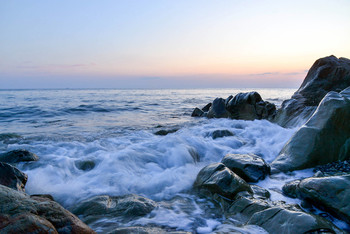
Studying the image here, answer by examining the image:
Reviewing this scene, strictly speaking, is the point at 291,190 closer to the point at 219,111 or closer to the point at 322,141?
the point at 322,141

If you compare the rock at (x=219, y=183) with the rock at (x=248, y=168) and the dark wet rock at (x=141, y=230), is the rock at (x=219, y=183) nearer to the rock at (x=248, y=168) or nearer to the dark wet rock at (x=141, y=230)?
the rock at (x=248, y=168)

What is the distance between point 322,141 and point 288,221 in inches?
104

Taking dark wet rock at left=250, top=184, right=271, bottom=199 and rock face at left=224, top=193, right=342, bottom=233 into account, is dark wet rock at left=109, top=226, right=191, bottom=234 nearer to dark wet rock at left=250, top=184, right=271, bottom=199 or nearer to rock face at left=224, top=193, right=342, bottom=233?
rock face at left=224, top=193, right=342, bottom=233

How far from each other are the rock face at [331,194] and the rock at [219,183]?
0.75 meters

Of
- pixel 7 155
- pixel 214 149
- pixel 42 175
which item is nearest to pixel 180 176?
pixel 214 149

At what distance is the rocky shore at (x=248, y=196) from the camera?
2.01m

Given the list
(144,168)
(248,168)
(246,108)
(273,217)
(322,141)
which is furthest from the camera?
(246,108)

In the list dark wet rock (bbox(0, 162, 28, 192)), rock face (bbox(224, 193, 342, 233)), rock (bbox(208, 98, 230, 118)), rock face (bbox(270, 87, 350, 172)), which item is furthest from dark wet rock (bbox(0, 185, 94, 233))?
rock (bbox(208, 98, 230, 118))

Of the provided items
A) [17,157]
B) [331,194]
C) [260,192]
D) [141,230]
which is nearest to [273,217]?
[331,194]

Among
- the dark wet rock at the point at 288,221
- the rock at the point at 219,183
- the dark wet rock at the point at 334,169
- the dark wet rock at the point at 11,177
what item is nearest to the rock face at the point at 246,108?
the dark wet rock at the point at 334,169

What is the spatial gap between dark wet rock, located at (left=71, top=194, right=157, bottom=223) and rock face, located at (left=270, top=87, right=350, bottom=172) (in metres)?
2.52

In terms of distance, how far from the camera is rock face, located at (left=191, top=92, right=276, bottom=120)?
10.3 meters

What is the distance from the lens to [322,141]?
14.0ft

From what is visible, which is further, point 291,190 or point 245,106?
point 245,106
